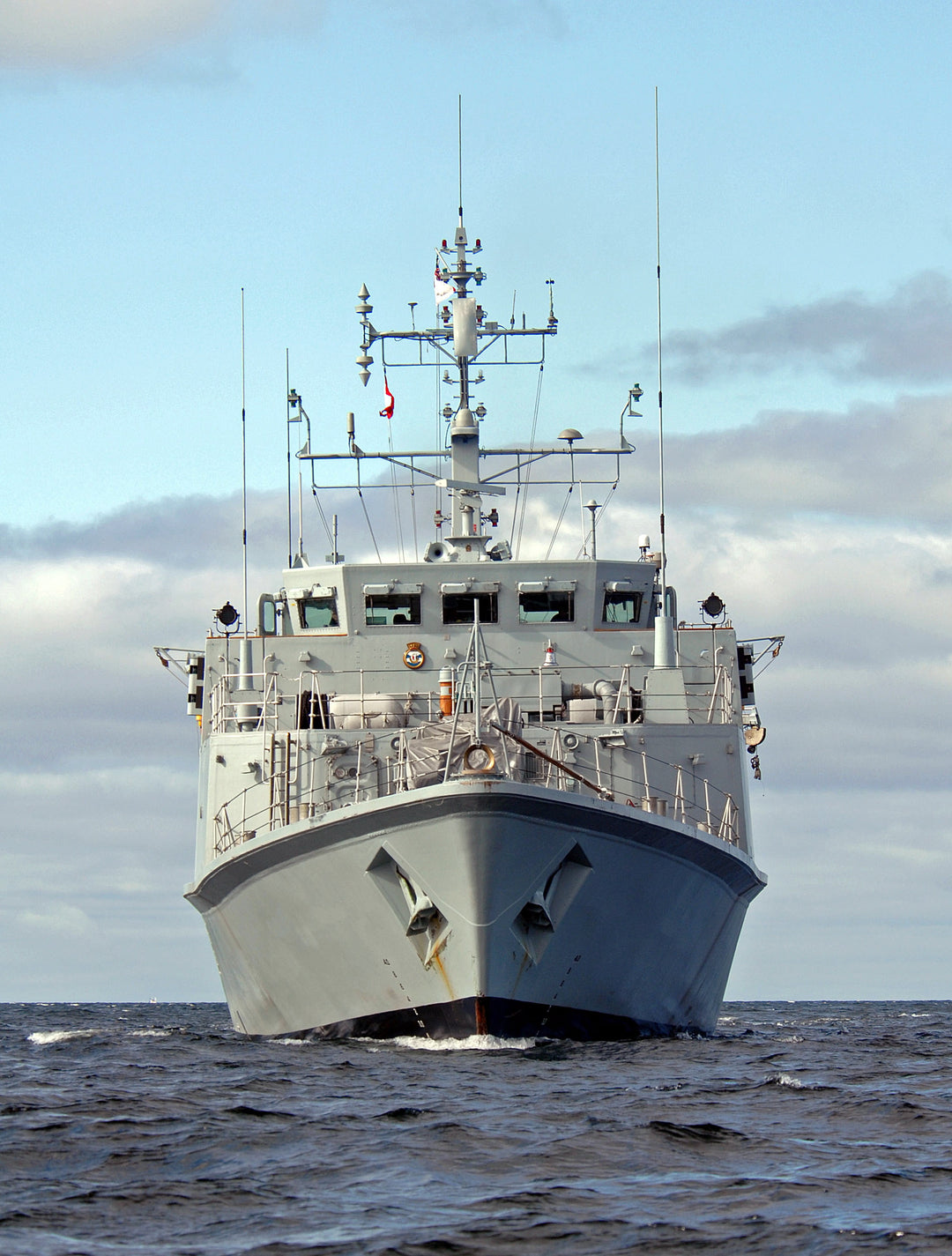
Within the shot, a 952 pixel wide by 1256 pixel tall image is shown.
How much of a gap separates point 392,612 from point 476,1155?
1415cm

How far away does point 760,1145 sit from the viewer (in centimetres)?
1219

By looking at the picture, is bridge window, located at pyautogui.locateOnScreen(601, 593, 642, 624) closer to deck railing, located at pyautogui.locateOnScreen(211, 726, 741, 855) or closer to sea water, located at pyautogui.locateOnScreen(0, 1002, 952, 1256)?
deck railing, located at pyautogui.locateOnScreen(211, 726, 741, 855)

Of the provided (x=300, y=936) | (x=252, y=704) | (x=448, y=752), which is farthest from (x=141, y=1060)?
(x=448, y=752)

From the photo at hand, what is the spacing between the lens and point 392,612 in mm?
25297

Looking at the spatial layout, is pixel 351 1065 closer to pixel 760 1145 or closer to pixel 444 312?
pixel 760 1145

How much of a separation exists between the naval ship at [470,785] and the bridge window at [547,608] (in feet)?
0.13

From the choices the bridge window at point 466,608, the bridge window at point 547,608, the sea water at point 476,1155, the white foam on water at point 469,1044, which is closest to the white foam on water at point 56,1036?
the bridge window at point 466,608

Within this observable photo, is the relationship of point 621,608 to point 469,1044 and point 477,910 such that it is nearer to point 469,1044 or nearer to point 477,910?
point 477,910

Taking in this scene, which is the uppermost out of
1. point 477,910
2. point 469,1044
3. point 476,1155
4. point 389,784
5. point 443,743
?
point 443,743

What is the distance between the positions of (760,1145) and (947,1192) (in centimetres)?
192

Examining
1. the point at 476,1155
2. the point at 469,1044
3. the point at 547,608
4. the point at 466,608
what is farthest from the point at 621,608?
the point at 476,1155

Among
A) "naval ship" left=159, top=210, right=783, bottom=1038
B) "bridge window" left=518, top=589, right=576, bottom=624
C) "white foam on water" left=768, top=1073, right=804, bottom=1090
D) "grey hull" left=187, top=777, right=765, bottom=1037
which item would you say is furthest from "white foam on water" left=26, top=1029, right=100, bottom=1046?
"white foam on water" left=768, top=1073, right=804, bottom=1090

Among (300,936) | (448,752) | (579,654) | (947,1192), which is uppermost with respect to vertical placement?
(579,654)

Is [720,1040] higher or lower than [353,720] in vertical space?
lower
